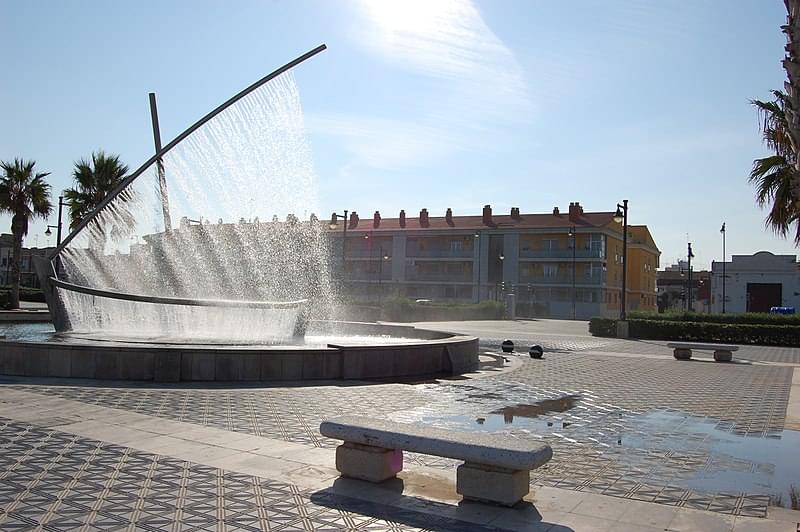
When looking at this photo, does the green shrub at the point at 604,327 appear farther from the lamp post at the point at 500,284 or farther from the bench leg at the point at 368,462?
the lamp post at the point at 500,284

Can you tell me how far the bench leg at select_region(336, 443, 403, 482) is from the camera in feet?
20.9

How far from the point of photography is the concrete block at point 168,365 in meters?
12.3

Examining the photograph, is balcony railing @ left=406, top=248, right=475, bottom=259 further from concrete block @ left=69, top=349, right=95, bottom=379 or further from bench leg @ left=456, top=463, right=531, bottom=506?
bench leg @ left=456, top=463, right=531, bottom=506

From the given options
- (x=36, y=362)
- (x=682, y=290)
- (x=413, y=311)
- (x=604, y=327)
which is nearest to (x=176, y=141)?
(x=36, y=362)

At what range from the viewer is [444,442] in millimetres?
A: 5863

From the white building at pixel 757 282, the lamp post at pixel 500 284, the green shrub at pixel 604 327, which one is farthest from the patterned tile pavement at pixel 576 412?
the white building at pixel 757 282

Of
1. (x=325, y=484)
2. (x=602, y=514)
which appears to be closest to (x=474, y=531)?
(x=602, y=514)

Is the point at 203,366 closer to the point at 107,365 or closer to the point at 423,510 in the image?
the point at 107,365

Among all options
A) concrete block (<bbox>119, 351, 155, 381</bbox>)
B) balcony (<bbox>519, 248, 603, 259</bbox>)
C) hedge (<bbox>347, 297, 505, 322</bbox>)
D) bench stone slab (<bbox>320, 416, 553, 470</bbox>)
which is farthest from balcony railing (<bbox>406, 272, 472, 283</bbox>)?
bench stone slab (<bbox>320, 416, 553, 470</bbox>)

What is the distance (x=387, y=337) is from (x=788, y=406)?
13.3 m

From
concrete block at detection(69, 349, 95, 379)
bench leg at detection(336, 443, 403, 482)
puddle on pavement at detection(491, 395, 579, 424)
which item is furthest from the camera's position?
concrete block at detection(69, 349, 95, 379)

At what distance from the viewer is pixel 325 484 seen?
629 centimetres

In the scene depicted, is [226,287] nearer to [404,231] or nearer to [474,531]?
[474,531]

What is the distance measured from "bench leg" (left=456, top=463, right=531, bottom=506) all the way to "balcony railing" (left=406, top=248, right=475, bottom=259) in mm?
68246
